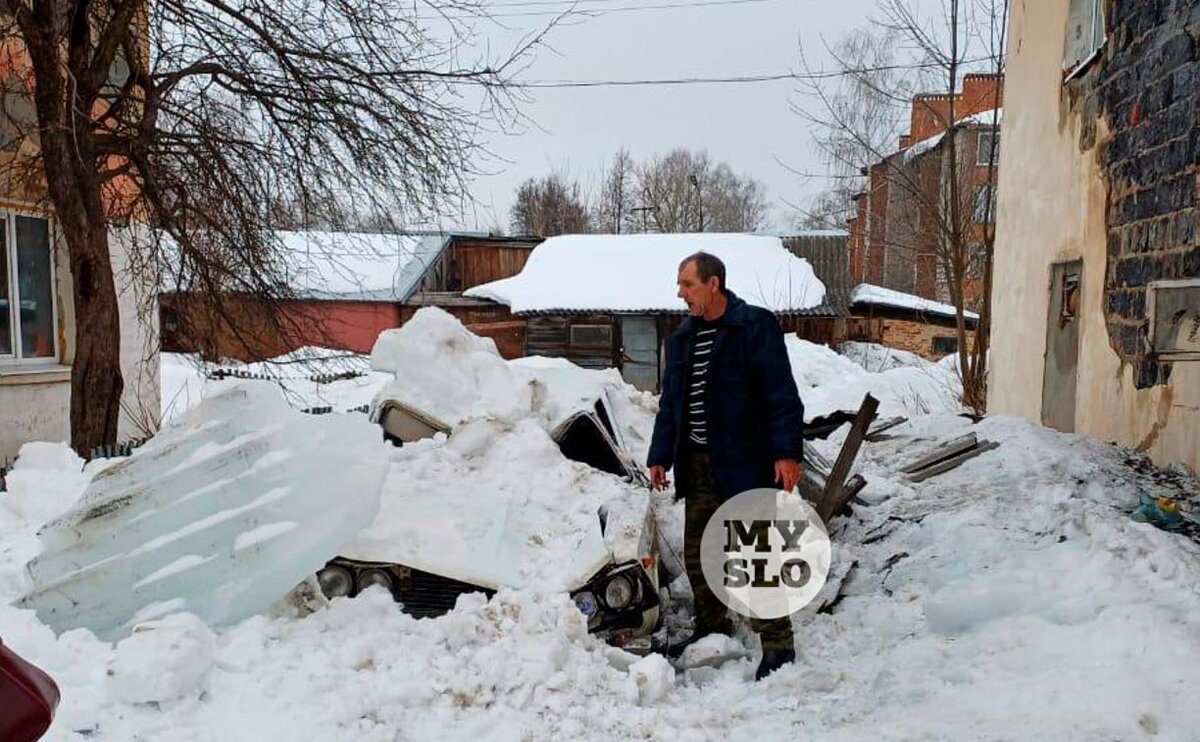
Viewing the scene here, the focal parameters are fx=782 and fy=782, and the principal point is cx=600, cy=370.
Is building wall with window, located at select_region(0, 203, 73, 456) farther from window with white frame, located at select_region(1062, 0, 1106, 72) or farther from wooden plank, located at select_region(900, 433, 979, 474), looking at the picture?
window with white frame, located at select_region(1062, 0, 1106, 72)

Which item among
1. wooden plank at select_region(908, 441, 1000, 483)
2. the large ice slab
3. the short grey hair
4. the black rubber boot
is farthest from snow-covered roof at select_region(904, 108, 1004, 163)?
the large ice slab

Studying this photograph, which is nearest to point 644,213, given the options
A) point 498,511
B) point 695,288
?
point 498,511

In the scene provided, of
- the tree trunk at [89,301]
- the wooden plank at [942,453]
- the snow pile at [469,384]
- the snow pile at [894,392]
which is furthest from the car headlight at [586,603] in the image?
A: the snow pile at [894,392]

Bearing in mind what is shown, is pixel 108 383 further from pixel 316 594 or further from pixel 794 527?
pixel 794 527

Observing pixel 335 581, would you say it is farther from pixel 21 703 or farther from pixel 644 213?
pixel 644 213

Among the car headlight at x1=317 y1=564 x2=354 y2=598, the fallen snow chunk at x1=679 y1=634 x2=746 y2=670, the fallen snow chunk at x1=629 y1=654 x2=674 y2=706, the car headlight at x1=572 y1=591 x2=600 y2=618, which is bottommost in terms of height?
the fallen snow chunk at x1=679 y1=634 x2=746 y2=670

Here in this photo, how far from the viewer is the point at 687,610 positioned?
379 centimetres

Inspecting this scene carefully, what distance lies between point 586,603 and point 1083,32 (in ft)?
19.7

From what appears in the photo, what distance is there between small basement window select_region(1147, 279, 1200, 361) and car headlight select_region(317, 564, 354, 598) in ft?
12.8

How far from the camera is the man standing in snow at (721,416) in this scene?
3256 millimetres

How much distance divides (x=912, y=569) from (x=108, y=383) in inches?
242

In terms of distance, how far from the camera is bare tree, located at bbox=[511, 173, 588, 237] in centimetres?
3788

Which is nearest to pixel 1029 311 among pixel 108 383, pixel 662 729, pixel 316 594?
pixel 662 729

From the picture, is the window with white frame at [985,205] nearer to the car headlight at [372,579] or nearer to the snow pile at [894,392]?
the snow pile at [894,392]
